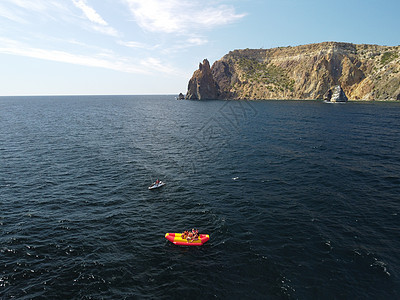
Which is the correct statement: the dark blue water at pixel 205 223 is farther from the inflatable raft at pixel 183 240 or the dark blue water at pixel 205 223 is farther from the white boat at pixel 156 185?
the white boat at pixel 156 185

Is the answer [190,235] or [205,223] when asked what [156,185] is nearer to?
[205,223]

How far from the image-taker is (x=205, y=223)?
3344cm

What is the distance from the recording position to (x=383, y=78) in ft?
630

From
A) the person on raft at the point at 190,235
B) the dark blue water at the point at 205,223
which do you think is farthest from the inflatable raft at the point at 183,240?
the dark blue water at the point at 205,223

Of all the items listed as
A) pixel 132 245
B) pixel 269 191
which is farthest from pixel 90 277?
pixel 269 191

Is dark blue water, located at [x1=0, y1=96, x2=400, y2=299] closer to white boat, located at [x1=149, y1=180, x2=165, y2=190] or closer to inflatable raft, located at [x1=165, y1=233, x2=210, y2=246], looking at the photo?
inflatable raft, located at [x1=165, y1=233, x2=210, y2=246]

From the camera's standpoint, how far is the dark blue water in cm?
2322

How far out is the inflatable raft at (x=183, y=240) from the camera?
94.0ft

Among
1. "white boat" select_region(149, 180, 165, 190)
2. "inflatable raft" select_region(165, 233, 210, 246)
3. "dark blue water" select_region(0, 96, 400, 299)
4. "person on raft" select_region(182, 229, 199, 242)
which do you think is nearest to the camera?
"dark blue water" select_region(0, 96, 400, 299)

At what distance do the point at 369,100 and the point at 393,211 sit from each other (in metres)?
208

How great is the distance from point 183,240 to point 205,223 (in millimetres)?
5552

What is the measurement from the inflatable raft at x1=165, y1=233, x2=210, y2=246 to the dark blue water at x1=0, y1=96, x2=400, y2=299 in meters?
0.65

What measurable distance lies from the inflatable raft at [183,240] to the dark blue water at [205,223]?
65 centimetres

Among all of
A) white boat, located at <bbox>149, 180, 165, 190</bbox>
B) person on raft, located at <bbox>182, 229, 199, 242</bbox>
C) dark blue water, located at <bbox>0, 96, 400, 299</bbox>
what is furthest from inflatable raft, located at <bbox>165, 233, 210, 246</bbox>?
white boat, located at <bbox>149, 180, 165, 190</bbox>
